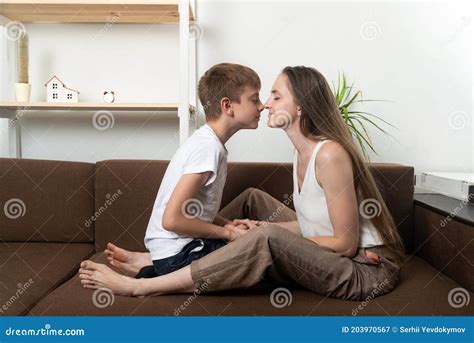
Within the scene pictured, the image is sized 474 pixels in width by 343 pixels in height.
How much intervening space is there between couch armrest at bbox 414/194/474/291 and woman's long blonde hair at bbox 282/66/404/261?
0.16 m

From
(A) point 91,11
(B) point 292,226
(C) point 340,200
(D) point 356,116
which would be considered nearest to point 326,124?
(C) point 340,200

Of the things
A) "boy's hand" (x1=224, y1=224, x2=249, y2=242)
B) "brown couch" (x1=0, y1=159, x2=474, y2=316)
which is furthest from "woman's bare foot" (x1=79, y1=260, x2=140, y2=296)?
"boy's hand" (x1=224, y1=224, x2=249, y2=242)

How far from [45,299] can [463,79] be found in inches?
81.2

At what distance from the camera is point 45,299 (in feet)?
4.86

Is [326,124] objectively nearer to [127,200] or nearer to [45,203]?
[127,200]

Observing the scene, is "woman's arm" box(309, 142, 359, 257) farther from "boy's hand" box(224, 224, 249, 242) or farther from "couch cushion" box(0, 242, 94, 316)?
"couch cushion" box(0, 242, 94, 316)

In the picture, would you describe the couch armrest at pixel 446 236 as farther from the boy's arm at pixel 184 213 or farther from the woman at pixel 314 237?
the boy's arm at pixel 184 213

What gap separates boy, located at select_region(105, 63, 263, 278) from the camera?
5.19 feet

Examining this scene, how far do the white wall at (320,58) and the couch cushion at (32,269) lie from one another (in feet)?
2.76

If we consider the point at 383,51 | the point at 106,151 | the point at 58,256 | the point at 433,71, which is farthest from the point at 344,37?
the point at 58,256

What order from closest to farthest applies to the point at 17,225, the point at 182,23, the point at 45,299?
the point at 45,299
the point at 17,225
the point at 182,23

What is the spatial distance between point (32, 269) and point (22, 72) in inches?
42.2

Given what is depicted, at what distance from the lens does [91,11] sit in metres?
2.42
